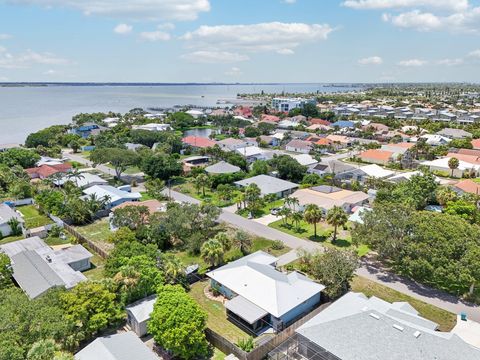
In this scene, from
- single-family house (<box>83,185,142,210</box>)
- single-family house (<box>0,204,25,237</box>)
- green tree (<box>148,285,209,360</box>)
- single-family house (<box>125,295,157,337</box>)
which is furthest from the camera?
single-family house (<box>83,185,142,210</box>)

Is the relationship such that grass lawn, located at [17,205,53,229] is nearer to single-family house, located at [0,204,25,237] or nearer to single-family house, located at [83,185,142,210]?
single-family house, located at [0,204,25,237]

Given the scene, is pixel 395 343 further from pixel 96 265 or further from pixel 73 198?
pixel 73 198

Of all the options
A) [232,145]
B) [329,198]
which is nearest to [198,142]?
[232,145]

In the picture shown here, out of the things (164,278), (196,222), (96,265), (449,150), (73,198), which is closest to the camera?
(164,278)

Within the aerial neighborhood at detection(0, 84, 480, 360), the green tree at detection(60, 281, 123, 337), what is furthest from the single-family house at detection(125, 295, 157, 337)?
the green tree at detection(60, 281, 123, 337)

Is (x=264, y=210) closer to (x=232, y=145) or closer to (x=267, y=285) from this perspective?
(x=267, y=285)

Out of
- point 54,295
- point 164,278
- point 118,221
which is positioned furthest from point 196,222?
point 54,295

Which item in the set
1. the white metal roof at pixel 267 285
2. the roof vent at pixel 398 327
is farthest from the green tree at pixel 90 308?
the roof vent at pixel 398 327
